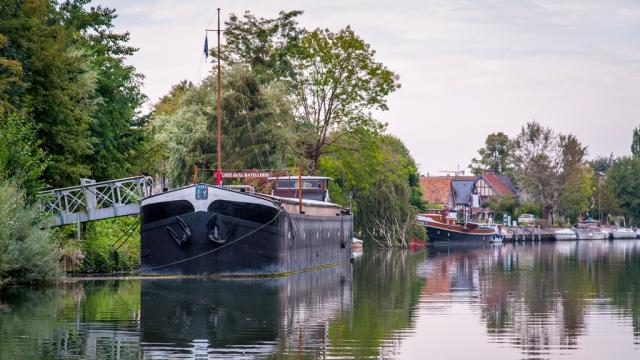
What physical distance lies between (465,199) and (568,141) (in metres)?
17.5

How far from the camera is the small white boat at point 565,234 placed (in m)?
145

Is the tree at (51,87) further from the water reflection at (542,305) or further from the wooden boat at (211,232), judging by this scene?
the water reflection at (542,305)

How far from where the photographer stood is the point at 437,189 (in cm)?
Result: 16338

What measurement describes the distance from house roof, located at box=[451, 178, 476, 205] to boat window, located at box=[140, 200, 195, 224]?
121541 mm

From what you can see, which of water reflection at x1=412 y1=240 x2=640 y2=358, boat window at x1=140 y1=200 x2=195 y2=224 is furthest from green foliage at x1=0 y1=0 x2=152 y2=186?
water reflection at x1=412 y1=240 x2=640 y2=358

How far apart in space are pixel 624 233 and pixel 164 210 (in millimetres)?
125807

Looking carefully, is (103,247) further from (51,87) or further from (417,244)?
(417,244)

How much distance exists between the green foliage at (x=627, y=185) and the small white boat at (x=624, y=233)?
11.2 meters

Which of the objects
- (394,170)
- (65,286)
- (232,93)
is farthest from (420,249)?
(65,286)

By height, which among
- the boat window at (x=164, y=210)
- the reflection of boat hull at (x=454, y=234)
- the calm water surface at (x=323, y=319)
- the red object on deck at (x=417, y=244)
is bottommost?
the calm water surface at (x=323, y=319)

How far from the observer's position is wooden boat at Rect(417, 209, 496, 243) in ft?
375

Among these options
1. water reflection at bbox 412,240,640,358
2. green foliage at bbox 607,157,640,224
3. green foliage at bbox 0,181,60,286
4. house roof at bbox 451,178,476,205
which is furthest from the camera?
green foliage at bbox 607,157,640,224

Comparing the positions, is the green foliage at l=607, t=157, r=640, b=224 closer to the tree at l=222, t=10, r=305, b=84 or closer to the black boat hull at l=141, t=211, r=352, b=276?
the tree at l=222, t=10, r=305, b=84

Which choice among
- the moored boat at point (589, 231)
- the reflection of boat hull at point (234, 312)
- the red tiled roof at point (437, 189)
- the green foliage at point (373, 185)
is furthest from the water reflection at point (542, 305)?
the red tiled roof at point (437, 189)
